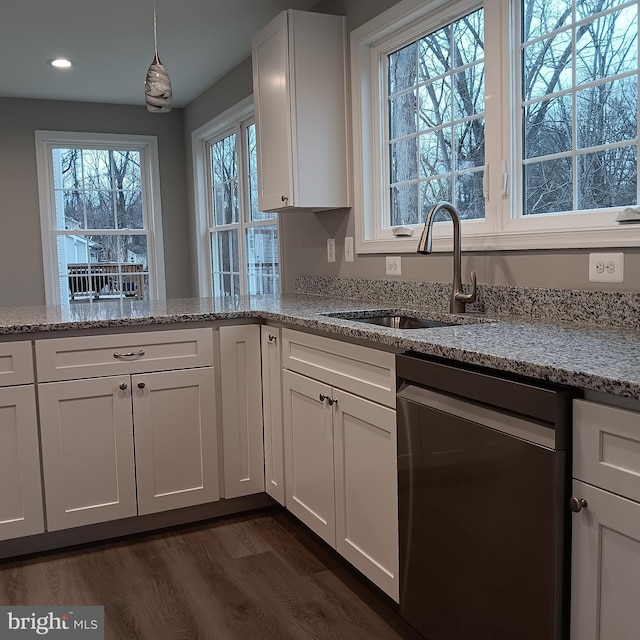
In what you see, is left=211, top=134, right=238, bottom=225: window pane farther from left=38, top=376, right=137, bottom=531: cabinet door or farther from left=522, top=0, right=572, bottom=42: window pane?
left=522, top=0, right=572, bottom=42: window pane

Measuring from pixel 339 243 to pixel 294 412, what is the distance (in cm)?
113

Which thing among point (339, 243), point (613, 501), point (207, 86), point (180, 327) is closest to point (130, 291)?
point (207, 86)

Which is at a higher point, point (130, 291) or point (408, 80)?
point (408, 80)

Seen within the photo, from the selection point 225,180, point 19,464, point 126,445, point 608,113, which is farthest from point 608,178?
point 225,180

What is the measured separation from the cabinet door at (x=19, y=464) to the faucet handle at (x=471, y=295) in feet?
5.16

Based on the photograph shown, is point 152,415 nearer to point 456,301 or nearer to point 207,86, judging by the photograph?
point 456,301

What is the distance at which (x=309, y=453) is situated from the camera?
2453 mm

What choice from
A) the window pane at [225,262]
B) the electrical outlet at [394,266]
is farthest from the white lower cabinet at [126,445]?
the window pane at [225,262]

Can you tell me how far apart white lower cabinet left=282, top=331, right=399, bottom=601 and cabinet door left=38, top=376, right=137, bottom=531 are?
0.63m

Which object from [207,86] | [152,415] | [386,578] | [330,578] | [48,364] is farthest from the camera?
[207,86]

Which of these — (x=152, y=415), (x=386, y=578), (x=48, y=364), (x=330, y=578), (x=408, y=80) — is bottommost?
(x=330, y=578)

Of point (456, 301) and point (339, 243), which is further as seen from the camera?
point (339, 243)

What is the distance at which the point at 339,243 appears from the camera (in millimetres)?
3393

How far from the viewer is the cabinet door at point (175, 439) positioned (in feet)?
8.68
